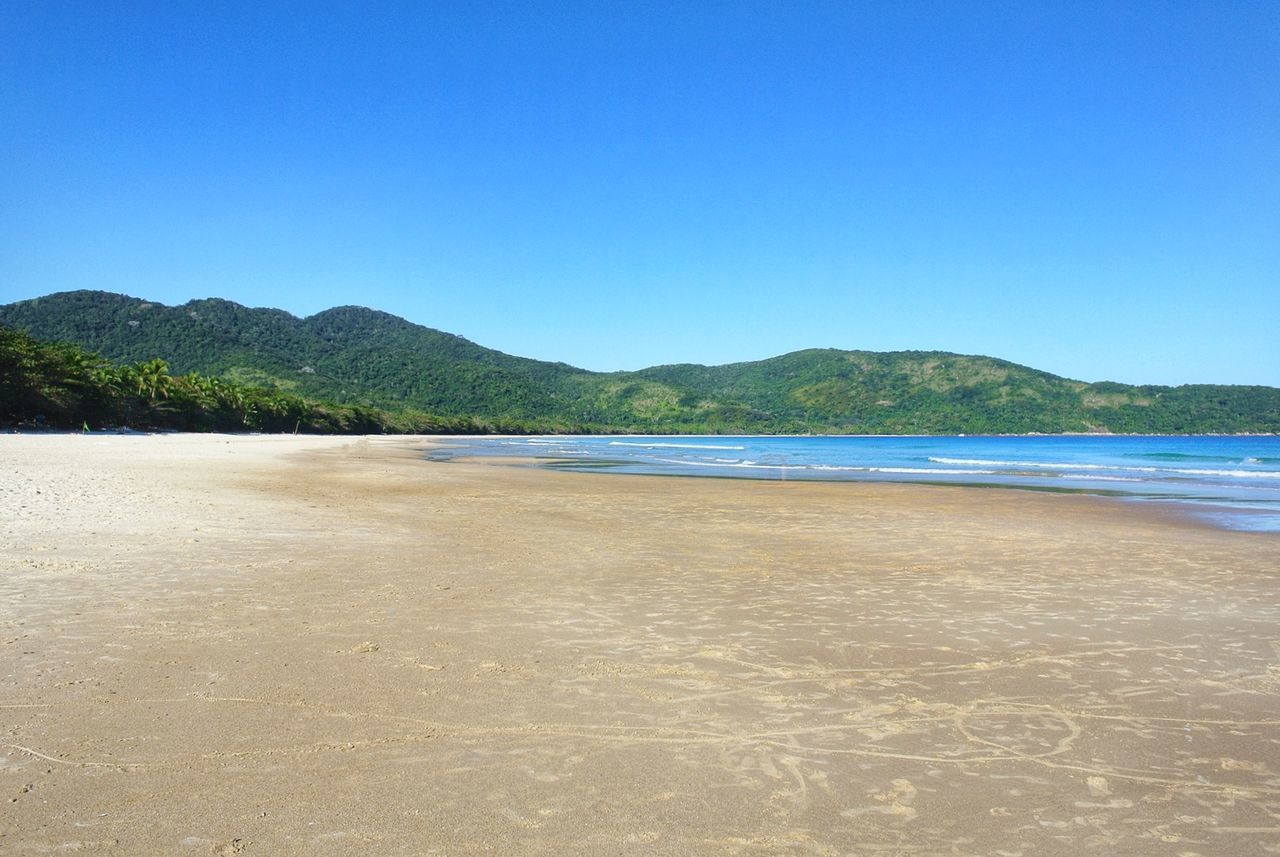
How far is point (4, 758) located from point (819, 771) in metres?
4.45

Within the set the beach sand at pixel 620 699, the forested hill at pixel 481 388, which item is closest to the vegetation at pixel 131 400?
the forested hill at pixel 481 388

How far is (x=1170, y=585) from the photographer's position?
34.0 feet

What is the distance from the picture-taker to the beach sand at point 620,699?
382 cm

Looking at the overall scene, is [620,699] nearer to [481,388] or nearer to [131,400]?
[131,400]

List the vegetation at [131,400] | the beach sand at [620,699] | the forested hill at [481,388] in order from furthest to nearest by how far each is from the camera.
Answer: the forested hill at [481,388] → the vegetation at [131,400] → the beach sand at [620,699]

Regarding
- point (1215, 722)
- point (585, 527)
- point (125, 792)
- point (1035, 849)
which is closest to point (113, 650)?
point (125, 792)

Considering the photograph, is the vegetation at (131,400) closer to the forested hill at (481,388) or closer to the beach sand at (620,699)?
the forested hill at (481,388)

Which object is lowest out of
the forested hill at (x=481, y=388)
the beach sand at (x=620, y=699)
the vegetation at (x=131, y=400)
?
the beach sand at (x=620, y=699)

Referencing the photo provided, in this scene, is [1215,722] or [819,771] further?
[1215,722]

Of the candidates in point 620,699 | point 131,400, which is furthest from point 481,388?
point 620,699

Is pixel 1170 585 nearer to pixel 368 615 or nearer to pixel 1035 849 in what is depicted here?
pixel 1035 849

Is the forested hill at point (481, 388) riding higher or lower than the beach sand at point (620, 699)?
higher

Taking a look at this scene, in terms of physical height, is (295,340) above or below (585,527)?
above

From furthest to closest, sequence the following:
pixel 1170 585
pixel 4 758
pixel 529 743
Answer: pixel 1170 585 → pixel 529 743 → pixel 4 758
